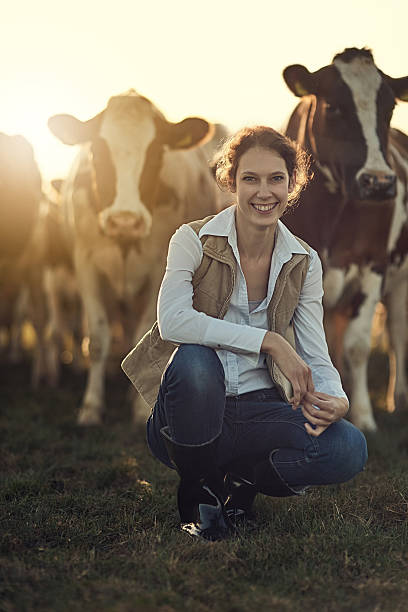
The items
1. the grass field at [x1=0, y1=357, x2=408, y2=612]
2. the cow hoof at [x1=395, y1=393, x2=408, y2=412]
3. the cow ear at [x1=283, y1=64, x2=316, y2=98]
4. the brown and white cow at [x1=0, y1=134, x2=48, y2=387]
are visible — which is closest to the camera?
the grass field at [x1=0, y1=357, x2=408, y2=612]

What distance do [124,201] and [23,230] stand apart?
3.15 meters

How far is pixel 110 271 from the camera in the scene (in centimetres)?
661

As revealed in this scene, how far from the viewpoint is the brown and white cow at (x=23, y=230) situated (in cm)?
856

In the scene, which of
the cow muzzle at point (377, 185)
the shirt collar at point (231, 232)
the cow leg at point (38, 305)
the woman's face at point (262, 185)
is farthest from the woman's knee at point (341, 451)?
the cow leg at point (38, 305)

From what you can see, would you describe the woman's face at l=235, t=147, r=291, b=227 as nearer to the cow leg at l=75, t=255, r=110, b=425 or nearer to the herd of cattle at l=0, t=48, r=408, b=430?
the herd of cattle at l=0, t=48, r=408, b=430

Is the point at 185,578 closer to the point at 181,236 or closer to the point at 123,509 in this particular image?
the point at 123,509

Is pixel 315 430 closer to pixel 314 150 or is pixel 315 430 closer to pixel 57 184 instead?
pixel 314 150

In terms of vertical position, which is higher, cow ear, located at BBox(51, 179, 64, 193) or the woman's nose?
cow ear, located at BBox(51, 179, 64, 193)

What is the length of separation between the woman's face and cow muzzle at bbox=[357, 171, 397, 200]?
193 centimetres

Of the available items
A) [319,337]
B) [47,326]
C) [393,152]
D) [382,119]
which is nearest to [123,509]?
[319,337]

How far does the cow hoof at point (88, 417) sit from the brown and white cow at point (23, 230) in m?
2.40

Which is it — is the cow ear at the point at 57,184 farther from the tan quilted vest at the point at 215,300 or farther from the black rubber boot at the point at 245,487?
the black rubber boot at the point at 245,487

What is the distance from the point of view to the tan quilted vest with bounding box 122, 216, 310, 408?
3.34m

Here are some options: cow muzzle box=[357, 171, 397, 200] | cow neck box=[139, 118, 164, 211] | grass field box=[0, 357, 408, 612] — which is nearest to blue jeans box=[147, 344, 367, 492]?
grass field box=[0, 357, 408, 612]
